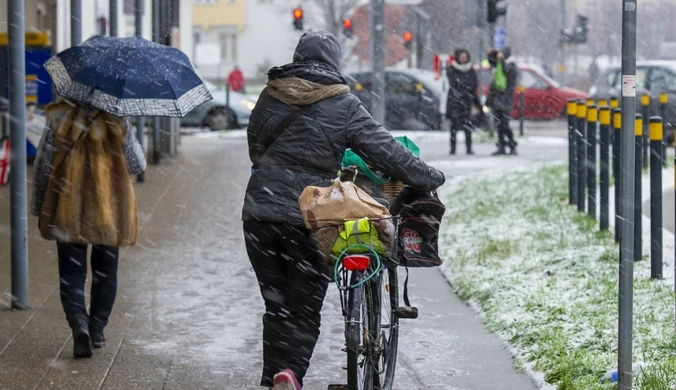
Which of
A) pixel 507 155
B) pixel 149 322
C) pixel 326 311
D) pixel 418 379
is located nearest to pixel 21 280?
pixel 149 322

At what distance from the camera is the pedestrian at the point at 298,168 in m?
5.27

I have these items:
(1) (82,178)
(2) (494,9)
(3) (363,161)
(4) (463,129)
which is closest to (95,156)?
(1) (82,178)

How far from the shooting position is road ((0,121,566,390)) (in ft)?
21.4

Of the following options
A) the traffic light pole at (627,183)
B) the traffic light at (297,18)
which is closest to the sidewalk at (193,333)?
the traffic light pole at (627,183)

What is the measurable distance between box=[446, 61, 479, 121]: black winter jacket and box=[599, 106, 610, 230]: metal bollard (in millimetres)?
9440

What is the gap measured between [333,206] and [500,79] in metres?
17.0

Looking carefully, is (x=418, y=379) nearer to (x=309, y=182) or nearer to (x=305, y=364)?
(x=305, y=364)

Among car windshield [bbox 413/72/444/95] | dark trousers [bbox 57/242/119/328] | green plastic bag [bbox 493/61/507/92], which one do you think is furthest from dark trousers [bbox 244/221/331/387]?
car windshield [bbox 413/72/444/95]

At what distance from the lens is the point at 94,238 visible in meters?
6.77

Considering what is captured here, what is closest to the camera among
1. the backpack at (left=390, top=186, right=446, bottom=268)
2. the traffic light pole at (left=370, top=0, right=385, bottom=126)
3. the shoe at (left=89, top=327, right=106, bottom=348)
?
the backpack at (left=390, top=186, right=446, bottom=268)

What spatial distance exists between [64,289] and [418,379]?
1972 millimetres

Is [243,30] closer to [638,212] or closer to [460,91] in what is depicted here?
[460,91]

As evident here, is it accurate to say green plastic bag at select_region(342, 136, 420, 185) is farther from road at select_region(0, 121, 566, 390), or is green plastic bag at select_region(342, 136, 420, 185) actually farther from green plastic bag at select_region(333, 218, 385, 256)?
road at select_region(0, 121, 566, 390)

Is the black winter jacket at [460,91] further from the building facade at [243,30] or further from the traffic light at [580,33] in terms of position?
the building facade at [243,30]
